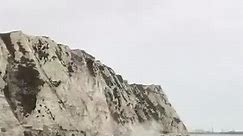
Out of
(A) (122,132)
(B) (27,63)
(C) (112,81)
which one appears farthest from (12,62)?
(C) (112,81)

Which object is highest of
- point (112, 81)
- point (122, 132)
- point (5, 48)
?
point (5, 48)

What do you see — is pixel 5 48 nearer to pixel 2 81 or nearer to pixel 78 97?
pixel 2 81

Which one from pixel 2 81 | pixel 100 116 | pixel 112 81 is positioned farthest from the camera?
pixel 112 81

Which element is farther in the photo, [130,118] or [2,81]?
[130,118]

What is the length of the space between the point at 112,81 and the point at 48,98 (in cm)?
2916

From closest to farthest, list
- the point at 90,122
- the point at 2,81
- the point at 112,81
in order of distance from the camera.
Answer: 1. the point at 2,81
2. the point at 90,122
3. the point at 112,81

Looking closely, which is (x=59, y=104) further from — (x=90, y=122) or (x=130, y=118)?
(x=130, y=118)

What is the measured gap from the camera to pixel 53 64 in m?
44.5

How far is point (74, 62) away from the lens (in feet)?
167

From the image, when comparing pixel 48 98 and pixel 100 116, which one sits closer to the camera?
pixel 48 98

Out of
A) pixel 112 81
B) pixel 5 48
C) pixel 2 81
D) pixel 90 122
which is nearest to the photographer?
pixel 2 81

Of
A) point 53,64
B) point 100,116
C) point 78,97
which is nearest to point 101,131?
point 100,116

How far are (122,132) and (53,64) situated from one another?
20.2m

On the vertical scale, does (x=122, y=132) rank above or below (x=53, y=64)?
below
